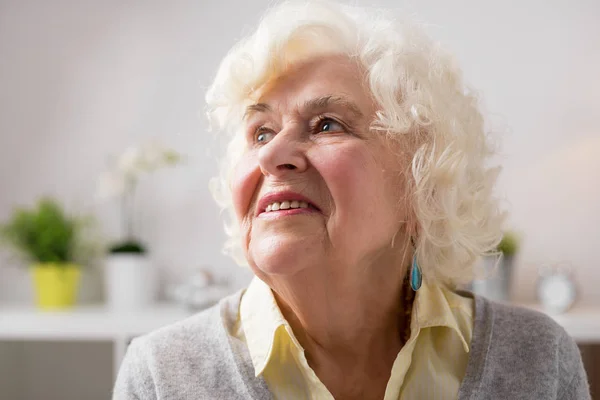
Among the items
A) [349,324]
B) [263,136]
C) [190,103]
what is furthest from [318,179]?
[190,103]

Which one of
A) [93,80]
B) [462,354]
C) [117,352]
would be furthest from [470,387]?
[93,80]

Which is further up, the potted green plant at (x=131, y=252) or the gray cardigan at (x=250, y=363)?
the potted green plant at (x=131, y=252)

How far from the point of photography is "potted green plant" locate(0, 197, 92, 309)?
8.88ft

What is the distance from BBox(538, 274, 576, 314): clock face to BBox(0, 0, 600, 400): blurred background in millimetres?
10

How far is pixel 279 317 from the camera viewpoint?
4.16 ft

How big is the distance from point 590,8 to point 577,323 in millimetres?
1236

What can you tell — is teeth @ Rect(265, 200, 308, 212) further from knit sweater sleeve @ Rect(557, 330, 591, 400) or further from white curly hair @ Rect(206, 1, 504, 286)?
knit sweater sleeve @ Rect(557, 330, 591, 400)

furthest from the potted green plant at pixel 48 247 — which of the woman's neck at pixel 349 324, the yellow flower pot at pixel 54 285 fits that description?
the woman's neck at pixel 349 324

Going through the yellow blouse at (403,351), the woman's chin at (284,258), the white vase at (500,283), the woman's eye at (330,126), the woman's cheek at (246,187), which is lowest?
the yellow blouse at (403,351)

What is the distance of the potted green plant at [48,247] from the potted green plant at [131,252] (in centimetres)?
16

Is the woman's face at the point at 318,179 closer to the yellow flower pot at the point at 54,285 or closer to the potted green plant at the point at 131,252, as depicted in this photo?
the potted green plant at the point at 131,252

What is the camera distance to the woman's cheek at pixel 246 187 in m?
1.24

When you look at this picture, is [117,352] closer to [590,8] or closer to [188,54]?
[188,54]

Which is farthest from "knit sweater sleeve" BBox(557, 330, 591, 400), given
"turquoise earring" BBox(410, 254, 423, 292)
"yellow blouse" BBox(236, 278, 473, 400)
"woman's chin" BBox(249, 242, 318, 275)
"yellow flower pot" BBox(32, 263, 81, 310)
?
"yellow flower pot" BBox(32, 263, 81, 310)
